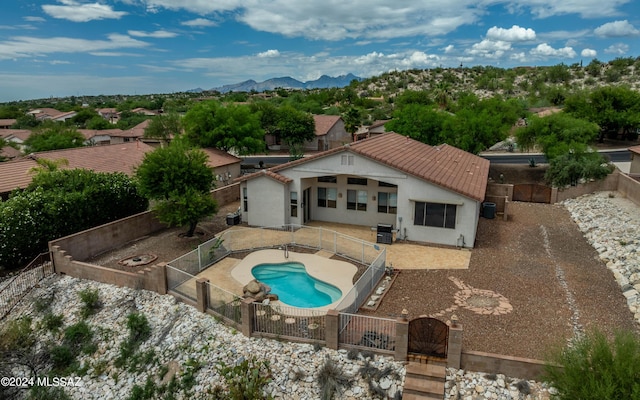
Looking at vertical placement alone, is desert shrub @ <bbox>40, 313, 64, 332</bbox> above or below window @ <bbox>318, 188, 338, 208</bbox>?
below

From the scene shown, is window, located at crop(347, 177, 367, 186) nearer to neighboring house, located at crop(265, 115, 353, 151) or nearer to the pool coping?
the pool coping

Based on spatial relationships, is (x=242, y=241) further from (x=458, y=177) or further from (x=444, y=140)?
(x=444, y=140)

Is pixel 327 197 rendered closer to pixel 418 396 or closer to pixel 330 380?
pixel 330 380

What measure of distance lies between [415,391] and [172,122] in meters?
59.7

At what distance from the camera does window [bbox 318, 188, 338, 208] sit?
86.5ft

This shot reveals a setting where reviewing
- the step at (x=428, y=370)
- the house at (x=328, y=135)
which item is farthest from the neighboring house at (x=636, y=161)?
the house at (x=328, y=135)

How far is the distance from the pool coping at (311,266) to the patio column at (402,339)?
4.42m

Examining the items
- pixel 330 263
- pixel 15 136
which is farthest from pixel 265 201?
pixel 15 136

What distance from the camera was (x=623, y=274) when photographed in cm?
1791

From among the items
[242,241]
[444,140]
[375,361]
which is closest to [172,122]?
[444,140]

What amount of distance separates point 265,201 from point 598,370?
62.3 ft

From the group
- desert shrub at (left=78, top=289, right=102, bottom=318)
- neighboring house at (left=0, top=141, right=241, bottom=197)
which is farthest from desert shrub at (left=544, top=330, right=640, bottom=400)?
neighboring house at (left=0, top=141, right=241, bottom=197)

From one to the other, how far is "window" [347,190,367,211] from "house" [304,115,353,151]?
39868mm

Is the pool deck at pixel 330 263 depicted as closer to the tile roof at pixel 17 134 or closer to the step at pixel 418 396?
the step at pixel 418 396
